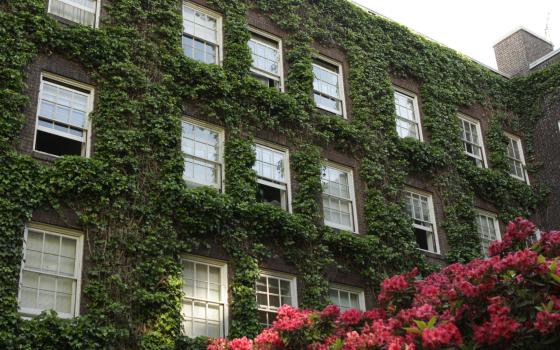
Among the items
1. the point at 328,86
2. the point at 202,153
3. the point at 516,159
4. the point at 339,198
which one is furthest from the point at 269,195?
the point at 516,159

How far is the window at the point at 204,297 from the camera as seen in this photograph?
16016 millimetres

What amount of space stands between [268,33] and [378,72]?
4.15 m

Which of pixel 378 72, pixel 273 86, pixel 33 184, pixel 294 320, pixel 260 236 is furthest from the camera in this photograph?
pixel 378 72

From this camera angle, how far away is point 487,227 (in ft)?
79.7

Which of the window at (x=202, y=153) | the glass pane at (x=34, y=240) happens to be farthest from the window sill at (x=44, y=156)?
the window at (x=202, y=153)

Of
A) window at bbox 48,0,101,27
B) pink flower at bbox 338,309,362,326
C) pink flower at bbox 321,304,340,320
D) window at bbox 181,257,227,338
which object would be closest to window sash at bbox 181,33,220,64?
window at bbox 48,0,101,27

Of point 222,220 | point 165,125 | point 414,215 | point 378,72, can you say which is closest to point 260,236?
point 222,220

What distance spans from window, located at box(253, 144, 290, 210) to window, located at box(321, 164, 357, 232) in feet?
4.13

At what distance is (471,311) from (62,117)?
1010 cm

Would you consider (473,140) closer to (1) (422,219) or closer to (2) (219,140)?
(1) (422,219)

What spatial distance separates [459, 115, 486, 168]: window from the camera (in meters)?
25.6

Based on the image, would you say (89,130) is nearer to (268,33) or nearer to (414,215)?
(268,33)

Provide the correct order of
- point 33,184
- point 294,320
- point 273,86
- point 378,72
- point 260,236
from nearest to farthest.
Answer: point 294,320 → point 33,184 → point 260,236 → point 273,86 → point 378,72

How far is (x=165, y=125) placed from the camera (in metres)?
17.4
